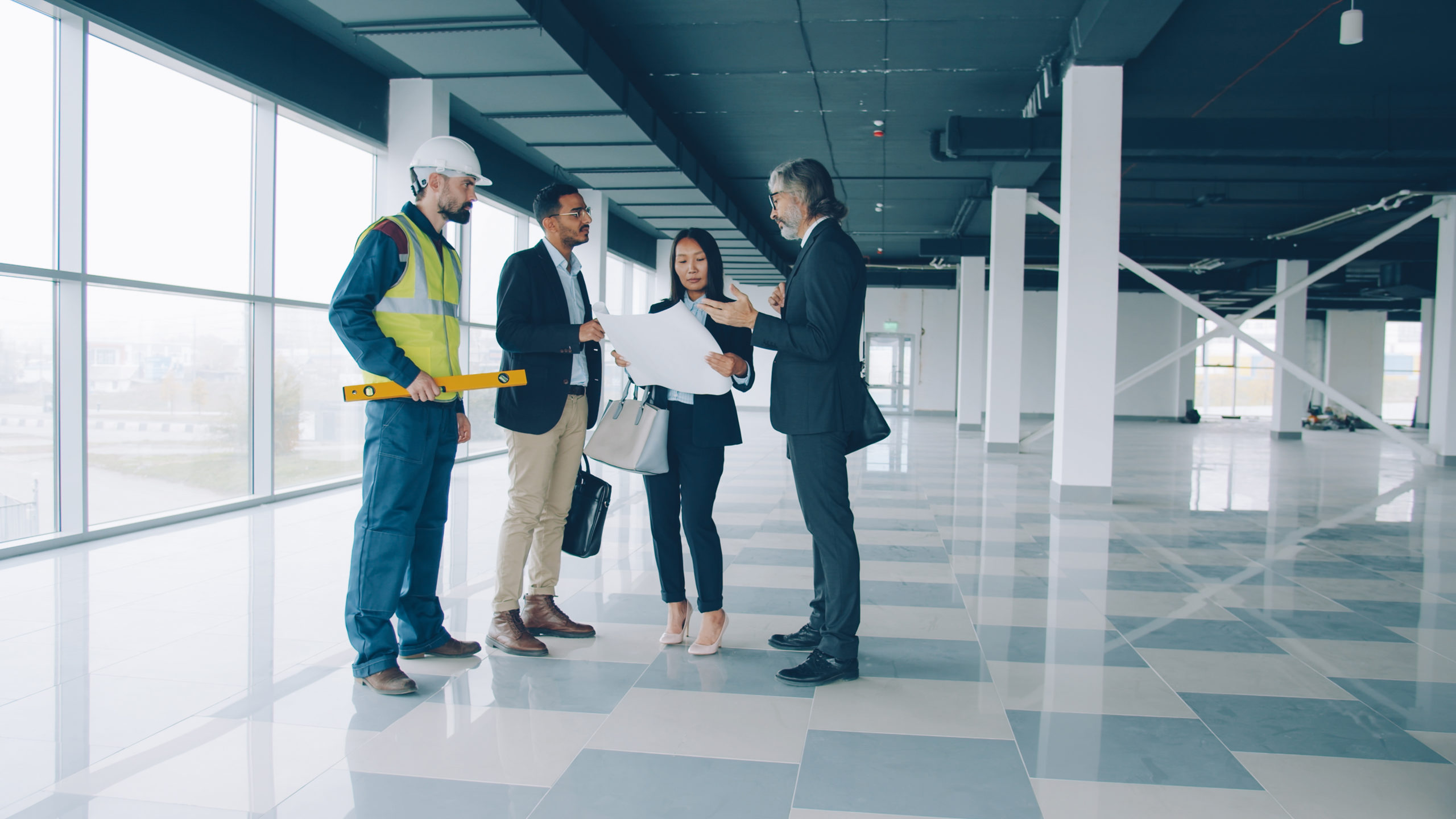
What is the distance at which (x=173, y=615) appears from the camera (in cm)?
354

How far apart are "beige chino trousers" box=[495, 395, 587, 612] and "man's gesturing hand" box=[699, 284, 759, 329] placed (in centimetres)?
73

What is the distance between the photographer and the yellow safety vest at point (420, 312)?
9.03 ft

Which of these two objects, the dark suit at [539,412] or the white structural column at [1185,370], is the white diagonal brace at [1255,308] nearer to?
the dark suit at [539,412]

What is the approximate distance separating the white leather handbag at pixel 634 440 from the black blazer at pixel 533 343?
186mm

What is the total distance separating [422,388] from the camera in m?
2.63

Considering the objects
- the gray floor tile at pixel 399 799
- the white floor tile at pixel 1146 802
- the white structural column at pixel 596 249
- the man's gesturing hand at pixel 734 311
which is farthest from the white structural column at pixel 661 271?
the white floor tile at pixel 1146 802

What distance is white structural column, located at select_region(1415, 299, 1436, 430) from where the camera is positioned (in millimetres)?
21828

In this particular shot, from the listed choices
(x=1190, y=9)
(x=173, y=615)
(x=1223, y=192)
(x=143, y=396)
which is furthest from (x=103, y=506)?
(x=1223, y=192)

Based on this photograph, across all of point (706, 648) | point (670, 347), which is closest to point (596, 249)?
point (670, 347)

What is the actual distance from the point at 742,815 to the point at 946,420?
68.3 feet

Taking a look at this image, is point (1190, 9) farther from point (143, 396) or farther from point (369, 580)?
point (143, 396)

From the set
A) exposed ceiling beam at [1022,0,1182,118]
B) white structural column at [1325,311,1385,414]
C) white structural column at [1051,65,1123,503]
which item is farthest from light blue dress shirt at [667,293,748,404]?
white structural column at [1325,311,1385,414]

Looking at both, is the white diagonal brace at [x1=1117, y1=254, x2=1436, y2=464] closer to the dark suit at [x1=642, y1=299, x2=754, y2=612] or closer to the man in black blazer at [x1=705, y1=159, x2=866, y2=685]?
the man in black blazer at [x1=705, y1=159, x2=866, y2=685]

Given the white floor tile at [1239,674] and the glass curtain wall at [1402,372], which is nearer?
the white floor tile at [1239,674]
